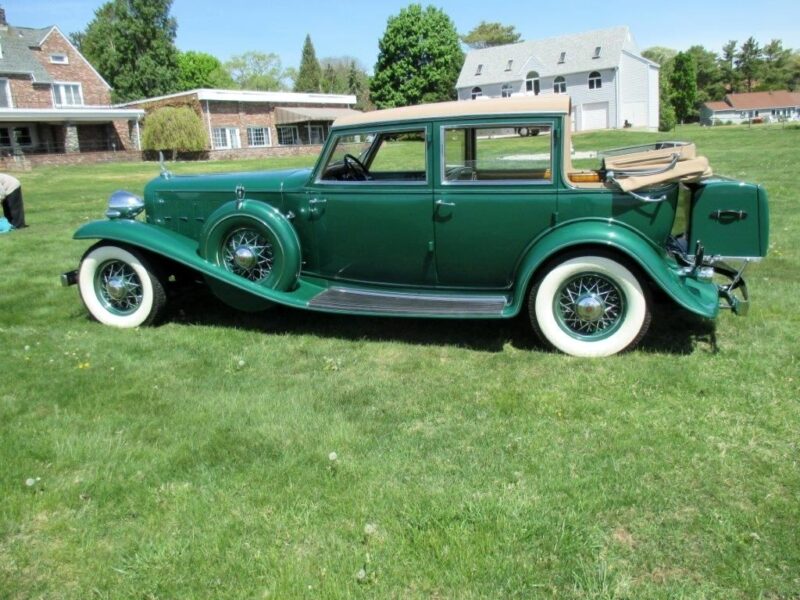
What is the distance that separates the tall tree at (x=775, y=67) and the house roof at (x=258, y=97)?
240ft

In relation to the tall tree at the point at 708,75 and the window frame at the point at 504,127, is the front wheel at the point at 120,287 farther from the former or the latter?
the tall tree at the point at 708,75

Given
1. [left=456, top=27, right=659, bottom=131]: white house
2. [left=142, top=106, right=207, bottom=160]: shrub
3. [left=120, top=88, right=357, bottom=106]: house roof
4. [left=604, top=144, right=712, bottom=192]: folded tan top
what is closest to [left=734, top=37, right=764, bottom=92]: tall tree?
[left=456, top=27, right=659, bottom=131]: white house

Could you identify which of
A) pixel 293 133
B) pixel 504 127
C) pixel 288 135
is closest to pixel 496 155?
pixel 504 127

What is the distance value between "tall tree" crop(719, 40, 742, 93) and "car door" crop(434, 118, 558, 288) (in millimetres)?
102374

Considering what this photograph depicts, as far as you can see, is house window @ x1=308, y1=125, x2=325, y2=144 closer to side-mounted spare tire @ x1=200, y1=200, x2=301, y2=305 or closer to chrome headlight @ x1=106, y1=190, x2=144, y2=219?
chrome headlight @ x1=106, y1=190, x2=144, y2=219

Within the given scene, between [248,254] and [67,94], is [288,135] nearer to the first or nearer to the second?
[67,94]

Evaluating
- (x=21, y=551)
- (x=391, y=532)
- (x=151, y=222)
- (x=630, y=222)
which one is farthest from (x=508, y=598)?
(x=151, y=222)

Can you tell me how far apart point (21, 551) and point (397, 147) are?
3968 mm

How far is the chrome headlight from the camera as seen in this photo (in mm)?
6074

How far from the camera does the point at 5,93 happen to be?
39.4m

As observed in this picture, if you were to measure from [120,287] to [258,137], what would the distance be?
1571 inches

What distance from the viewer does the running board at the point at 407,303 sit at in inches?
192

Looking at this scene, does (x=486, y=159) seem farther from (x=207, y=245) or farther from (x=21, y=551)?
(x=21, y=551)

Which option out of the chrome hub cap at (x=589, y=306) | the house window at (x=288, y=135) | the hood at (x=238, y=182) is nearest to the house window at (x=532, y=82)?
the house window at (x=288, y=135)
